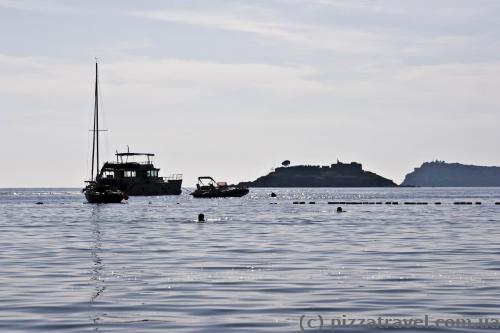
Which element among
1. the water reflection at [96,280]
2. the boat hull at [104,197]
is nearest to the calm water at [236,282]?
the water reflection at [96,280]

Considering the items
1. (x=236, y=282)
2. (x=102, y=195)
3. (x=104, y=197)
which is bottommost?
(x=236, y=282)

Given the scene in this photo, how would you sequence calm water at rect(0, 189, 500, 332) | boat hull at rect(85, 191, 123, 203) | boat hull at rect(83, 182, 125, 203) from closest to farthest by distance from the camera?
calm water at rect(0, 189, 500, 332) < boat hull at rect(85, 191, 123, 203) < boat hull at rect(83, 182, 125, 203)

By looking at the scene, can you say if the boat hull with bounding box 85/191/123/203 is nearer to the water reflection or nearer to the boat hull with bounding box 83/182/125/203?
the boat hull with bounding box 83/182/125/203

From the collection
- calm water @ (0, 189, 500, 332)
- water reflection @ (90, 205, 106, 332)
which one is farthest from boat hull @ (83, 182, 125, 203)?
water reflection @ (90, 205, 106, 332)

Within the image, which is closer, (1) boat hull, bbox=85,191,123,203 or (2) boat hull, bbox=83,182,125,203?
(1) boat hull, bbox=85,191,123,203

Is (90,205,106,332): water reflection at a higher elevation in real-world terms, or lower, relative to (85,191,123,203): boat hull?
lower

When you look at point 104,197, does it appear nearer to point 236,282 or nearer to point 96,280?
point 96,280

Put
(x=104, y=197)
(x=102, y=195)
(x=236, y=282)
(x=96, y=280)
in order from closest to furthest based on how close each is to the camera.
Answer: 1. (x=236, y=282)
2. (x=96, y=280)
3. (x=102, y=195)
4. (x=104, y=197)

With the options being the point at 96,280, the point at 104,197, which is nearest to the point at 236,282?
the point at 96,280

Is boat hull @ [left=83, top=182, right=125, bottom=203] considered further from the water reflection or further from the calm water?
the water reflection

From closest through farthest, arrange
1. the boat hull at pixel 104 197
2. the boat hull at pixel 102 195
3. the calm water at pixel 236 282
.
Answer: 1. the calm water at pixel 236 282
2. the boat hull at pixel 104 197
3. the boat hull at pixel 102 195

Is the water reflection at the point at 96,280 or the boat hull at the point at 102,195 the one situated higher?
the boat hull at the point at 102,195

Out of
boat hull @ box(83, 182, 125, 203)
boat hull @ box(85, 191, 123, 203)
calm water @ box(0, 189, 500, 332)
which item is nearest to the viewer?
calm water @ box(0, 189, 500, 332)

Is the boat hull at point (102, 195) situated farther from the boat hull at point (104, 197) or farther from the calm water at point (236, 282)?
the calm water at point (236, 282)
